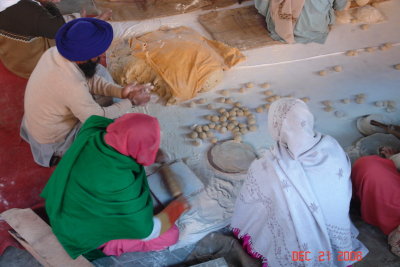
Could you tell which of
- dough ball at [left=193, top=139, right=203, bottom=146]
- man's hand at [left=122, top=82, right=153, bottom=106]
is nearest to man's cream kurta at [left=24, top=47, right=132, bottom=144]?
man's hand at [left=122, top=82, right=153, bottom=106]

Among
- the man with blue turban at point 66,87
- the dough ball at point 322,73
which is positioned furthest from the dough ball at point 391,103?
the man with blue turban at point 66,87

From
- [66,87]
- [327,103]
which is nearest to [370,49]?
[327,103]

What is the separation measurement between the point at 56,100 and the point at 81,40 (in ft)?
1.38

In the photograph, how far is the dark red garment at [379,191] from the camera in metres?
2.09

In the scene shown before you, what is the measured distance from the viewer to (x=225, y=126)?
2979mm

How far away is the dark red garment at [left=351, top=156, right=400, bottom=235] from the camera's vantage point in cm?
209

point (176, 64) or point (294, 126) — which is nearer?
point (294, 126)

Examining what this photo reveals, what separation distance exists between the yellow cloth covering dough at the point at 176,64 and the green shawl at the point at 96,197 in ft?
4.63

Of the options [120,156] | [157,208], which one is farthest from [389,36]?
[120,156]

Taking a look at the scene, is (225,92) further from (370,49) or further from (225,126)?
(370,49)

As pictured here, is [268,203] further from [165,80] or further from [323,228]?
[165,80]

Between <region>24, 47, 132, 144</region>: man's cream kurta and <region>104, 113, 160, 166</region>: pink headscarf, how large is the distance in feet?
2.26

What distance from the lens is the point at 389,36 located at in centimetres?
381
